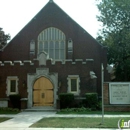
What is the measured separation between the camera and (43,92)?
23797 mm

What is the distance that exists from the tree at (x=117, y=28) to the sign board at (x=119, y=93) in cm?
895

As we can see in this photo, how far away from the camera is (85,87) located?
23484 mm

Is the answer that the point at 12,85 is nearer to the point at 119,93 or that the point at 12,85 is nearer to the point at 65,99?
the point at 65,99

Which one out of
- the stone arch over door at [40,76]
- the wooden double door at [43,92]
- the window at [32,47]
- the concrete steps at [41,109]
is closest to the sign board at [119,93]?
the concrete steps at [41,109]

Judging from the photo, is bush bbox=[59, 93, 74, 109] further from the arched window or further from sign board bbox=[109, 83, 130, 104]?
the arched window

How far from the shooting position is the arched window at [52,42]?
2898cm

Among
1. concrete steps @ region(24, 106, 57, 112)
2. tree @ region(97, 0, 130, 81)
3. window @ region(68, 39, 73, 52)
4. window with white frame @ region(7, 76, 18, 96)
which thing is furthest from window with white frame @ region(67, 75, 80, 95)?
tree @ region(97, 0, 130, 81)

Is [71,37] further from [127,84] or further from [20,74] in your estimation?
[127,84]

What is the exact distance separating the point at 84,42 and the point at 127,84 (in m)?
9.00

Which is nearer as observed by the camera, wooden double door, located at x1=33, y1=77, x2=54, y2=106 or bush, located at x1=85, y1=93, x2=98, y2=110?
bush, located at x1=85, y1=93, x2=98, y2=110

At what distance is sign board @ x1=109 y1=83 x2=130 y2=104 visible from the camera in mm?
20953

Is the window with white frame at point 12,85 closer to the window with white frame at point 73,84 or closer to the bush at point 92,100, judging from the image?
the window with white frame at point 73,84

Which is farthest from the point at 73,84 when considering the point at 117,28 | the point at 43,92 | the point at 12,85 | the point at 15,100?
the point at 117,28

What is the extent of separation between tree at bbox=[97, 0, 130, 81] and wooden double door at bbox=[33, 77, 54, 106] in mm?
10528
